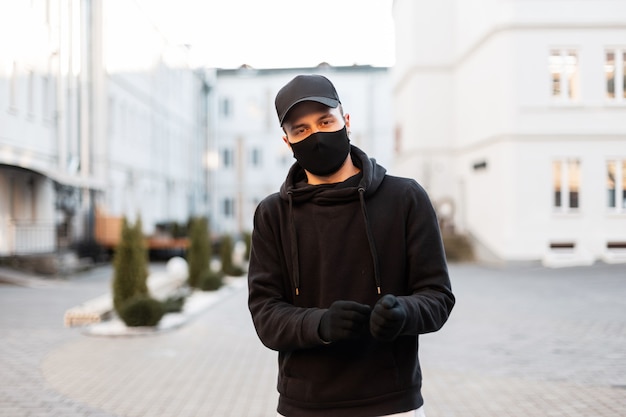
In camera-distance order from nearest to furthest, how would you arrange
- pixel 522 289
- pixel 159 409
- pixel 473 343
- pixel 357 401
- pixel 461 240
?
pixel 357 401, pixel 159 409, pixel 473 343, pixel 522 289, pixel 461 240

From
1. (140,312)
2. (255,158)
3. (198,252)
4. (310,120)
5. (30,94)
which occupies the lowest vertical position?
(140,312)

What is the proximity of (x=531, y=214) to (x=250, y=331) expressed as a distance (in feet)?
48.1

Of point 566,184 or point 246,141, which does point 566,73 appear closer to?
point 566,184

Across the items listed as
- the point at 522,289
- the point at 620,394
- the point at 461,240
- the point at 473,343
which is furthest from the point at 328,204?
the point at 461,240

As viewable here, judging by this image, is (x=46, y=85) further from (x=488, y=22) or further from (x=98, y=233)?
(x=488, y=22)

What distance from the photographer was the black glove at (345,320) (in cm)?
222

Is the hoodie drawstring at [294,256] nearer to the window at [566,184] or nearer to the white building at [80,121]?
the white building at [80,121]

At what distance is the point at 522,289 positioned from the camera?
57.7ft

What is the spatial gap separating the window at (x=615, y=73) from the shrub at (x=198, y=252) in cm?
1312

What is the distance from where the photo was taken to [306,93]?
2506 mm

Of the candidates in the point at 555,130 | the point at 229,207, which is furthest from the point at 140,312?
the point at 229,207

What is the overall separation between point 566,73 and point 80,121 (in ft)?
58.0

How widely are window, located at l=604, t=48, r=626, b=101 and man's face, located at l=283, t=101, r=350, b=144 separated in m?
21.9

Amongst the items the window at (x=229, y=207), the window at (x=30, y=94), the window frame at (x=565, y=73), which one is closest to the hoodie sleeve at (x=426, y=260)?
the window frame at (x=565, y=73)
